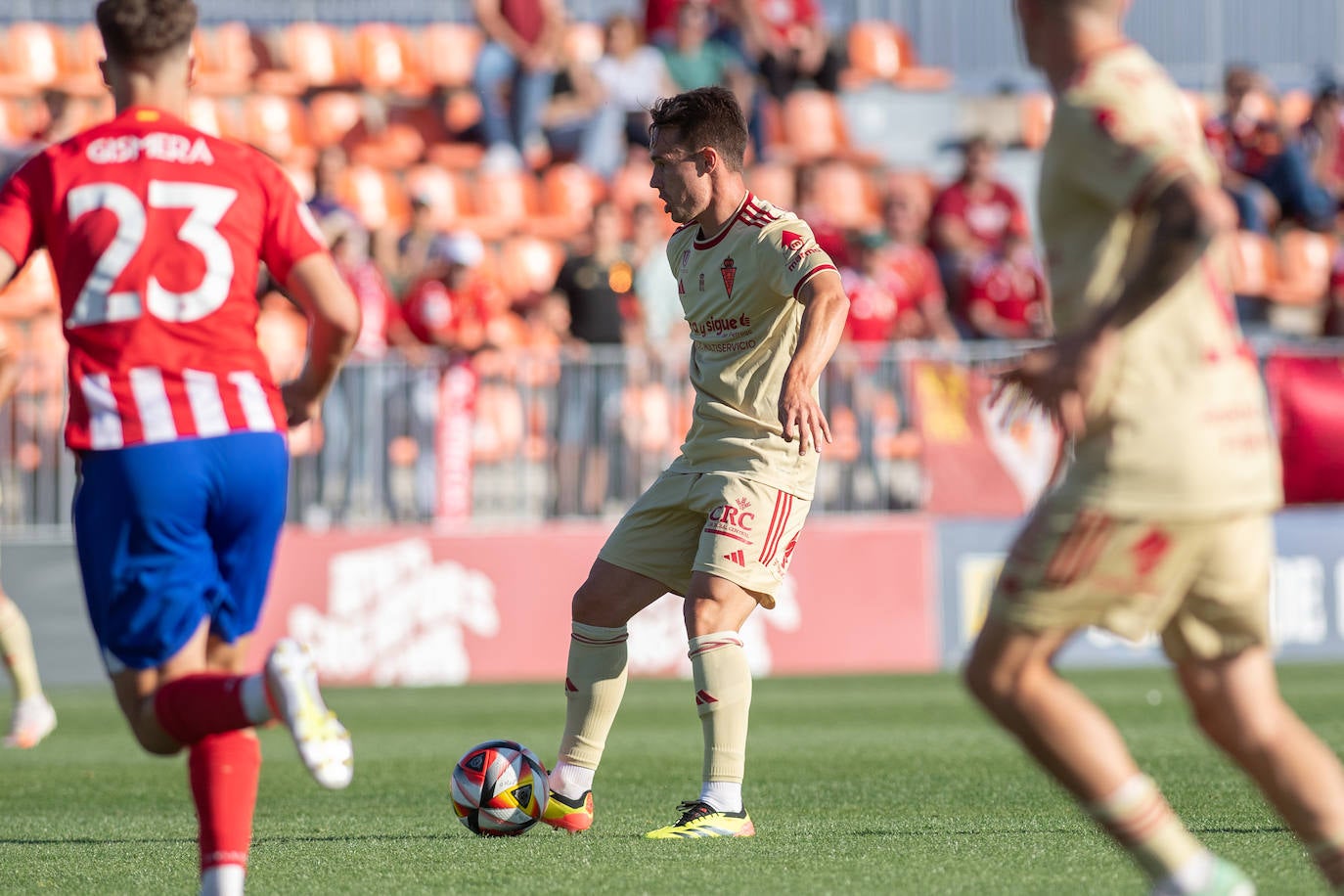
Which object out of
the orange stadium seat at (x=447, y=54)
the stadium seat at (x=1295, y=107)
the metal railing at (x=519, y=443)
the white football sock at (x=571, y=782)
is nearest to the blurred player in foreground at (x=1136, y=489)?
the white football sock at (x=571, y=782)

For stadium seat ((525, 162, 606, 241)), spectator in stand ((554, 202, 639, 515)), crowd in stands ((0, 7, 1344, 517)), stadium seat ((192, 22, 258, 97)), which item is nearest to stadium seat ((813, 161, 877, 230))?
crowd in stands ((0, 7, 1344, 517))

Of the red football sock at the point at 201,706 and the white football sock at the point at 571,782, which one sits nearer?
the red football sock at the point at 201,706

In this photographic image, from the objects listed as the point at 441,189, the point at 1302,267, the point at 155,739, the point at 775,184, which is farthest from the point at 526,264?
the point at 155,739

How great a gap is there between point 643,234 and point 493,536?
2.58 metres

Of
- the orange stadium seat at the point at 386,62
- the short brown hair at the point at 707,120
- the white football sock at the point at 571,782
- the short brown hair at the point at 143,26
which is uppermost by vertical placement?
the orange stadium seat at the point at 386,62

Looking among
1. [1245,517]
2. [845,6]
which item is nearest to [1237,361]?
[1245,517]

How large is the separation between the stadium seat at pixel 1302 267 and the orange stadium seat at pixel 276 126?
Answer: 9.65 metres

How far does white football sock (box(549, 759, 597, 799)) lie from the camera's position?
21.5 feet

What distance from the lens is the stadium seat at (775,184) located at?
17.7 meters

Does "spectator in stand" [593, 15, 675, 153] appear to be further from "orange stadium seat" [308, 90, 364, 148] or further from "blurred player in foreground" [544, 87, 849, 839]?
"blurred player in foreground" [544, 87, 849, 839]

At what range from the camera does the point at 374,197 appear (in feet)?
60.4

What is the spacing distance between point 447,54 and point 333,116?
1.75 metres

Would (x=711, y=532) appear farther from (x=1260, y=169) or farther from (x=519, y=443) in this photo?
(x=1260, y=169)

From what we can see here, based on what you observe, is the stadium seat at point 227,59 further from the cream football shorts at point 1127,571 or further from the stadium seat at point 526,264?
the cream football shorts at point 1127,571
